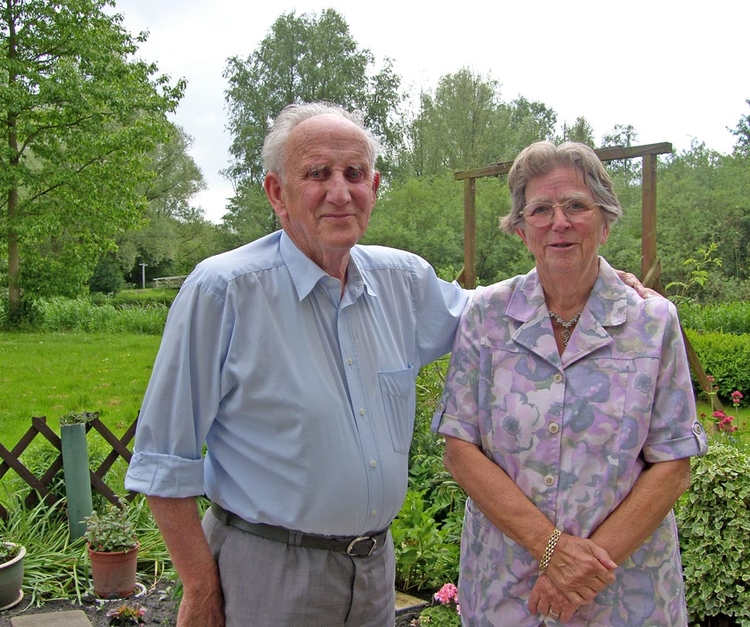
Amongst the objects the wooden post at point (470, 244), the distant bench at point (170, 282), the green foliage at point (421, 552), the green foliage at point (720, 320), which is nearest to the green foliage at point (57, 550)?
the green foliage at point (421, 552)

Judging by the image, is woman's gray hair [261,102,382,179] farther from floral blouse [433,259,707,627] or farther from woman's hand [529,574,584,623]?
woman's hand [529,574,584,623]

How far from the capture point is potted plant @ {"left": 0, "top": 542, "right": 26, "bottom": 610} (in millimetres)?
3852

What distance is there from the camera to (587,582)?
1855 millimetres

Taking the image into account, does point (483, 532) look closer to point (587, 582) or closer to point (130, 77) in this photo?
point (587, 582)

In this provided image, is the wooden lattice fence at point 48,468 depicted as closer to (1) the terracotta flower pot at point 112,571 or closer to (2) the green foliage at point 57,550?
(2) the green foliage at point 57,550

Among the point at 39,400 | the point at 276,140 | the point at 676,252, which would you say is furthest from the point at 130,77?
the point at 276,140

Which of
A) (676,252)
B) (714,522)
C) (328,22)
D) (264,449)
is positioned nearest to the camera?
(264,449)

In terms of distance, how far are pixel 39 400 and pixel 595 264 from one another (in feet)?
28.0

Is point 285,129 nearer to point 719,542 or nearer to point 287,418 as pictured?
point 287,418

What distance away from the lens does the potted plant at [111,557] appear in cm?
398

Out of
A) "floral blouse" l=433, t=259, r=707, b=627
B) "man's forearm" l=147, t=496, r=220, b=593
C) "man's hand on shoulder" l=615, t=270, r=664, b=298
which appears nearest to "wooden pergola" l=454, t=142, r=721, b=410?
"man's hand on shoulder" l=615, t=270, r=664, b=298

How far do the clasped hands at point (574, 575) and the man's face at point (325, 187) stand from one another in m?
0.96

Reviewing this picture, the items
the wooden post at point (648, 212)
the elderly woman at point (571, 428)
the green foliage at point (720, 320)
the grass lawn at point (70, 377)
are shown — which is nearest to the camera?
the elderly woman at point (571, 428)

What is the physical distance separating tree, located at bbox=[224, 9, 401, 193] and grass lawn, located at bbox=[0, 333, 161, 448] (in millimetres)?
15001
